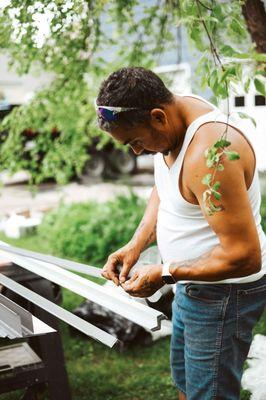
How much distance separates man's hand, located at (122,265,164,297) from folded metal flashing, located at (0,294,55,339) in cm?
37

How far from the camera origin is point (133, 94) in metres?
1.94

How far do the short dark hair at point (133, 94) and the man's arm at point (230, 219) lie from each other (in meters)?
0.21

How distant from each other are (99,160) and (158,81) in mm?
10688

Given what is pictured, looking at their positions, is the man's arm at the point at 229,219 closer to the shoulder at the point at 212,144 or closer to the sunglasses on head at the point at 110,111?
the shoulder at the point at 212,144

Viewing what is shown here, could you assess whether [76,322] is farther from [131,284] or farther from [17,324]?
[131,284]

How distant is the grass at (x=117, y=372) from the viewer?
3.59 meters

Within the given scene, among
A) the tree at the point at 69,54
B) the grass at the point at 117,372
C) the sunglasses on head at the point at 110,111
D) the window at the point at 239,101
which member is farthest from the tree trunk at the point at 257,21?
the window at the point at 239,101

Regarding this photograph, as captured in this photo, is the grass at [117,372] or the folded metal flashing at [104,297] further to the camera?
the grass at [117,372]

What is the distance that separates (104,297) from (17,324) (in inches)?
13.0

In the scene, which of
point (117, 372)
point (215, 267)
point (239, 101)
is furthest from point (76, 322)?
point (239, 101)

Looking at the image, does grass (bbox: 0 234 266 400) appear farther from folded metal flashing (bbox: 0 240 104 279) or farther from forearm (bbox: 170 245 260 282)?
forearm (bbox: 170 245 260 282)

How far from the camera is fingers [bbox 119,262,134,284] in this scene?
7.66ft

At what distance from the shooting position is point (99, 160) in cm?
1265

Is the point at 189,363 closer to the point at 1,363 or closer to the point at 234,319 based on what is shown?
the point at 234,319
